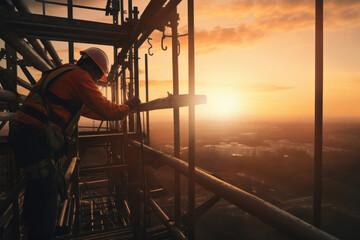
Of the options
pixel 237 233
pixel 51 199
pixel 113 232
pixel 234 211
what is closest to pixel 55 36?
pixel 51 199

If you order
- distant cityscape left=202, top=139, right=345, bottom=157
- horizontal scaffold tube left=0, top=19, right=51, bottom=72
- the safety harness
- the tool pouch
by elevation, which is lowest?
distant cityscape left=202, top=139, right=345, bottom=157

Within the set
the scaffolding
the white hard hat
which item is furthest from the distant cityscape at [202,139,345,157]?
the white hard hat

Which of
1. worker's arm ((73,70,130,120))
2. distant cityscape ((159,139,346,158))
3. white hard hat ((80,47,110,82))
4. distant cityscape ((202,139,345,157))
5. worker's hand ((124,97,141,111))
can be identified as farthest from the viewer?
distant cityscape ((202,139,345,157))

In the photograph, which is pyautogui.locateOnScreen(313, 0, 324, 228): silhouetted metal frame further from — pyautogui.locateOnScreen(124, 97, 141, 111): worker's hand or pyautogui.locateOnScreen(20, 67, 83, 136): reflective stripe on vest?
pyautogui.locateOnScreen(20, 67, 83, 136): reflective stripe on vest

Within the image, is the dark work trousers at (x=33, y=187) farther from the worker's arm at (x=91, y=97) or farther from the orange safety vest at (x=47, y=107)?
the worker's arm at (x=91, y=97)

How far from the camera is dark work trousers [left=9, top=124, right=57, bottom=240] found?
222 cm

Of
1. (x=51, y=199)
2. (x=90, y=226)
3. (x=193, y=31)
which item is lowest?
(x=90, y=226)

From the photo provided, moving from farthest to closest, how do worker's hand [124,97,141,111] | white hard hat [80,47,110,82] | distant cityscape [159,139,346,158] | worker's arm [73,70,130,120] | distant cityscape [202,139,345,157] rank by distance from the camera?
distant cityscape [202,139,345,157], distant cityscape [159,139,346,158], worker's hand [124,97,141,111], white hard hat [80,47,110,82], worker's arm [73,70,130,120]

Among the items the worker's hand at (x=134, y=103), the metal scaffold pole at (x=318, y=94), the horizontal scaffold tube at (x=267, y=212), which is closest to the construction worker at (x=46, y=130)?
the worker's hand at (x=134, y=103)

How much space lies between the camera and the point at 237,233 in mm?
26938

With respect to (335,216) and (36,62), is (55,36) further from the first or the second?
(335,216)

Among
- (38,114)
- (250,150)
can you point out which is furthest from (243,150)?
(38,114)

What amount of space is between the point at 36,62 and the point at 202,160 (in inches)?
2492

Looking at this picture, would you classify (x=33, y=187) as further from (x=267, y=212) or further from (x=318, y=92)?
(x=318, y=92)
